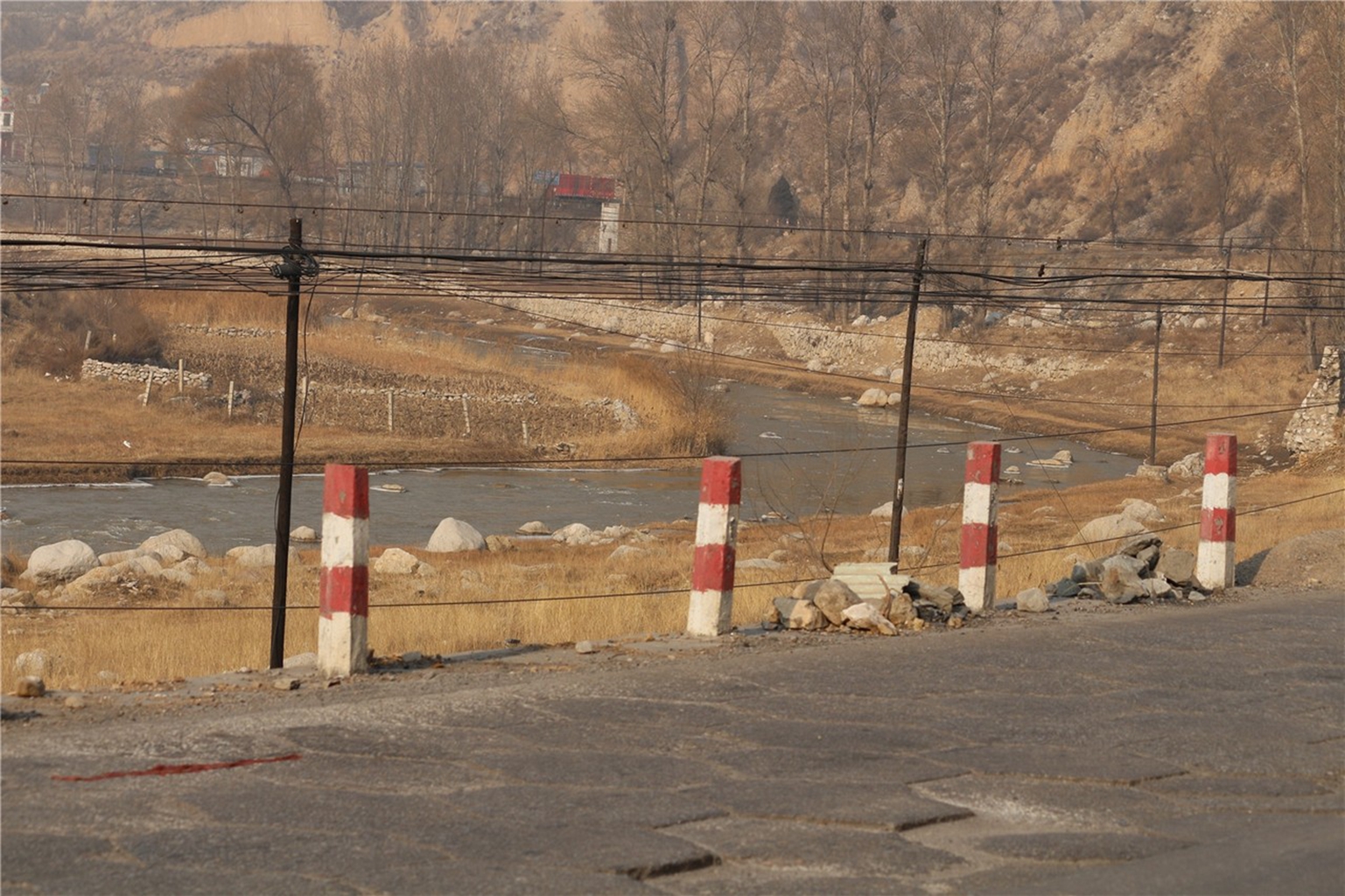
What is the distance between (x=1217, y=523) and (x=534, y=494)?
2588cm

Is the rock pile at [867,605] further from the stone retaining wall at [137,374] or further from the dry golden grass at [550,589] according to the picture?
the stone retaining wall at [137,374]

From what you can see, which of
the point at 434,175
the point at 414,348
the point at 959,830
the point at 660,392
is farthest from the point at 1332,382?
the point at 434,175

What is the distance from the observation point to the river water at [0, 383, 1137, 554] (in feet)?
99.2

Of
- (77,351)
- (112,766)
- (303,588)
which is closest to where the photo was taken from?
(112,766)

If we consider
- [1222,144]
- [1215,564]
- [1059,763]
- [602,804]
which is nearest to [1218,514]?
[1215,564]

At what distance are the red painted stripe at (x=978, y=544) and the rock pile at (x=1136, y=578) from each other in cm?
53

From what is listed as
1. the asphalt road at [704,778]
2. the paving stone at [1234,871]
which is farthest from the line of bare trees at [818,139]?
the paving stone at [1234,871]

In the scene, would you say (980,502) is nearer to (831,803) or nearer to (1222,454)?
(1222,454)

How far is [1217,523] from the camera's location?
43.0 ft

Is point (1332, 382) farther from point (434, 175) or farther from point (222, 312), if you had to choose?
point (434, 175)

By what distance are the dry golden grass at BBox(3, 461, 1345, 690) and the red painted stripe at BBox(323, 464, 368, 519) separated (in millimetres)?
1516

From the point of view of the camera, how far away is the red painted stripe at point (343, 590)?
8719 mm

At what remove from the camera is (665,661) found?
9430mm

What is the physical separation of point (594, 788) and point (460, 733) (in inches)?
39.2
